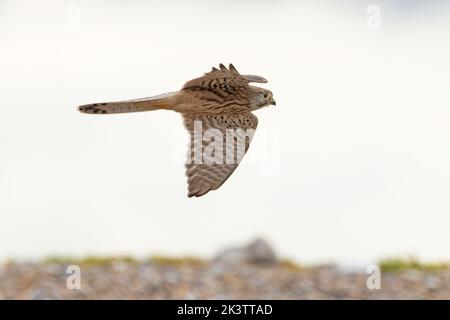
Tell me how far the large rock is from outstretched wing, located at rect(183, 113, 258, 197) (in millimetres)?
5685

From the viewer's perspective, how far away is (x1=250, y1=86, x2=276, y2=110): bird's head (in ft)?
27.5

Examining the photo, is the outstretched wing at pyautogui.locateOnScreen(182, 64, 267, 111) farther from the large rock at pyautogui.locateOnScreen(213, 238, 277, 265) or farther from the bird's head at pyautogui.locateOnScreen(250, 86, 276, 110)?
the large rock at pyautogui.locateOnScreen(213, 238, 277, 265)

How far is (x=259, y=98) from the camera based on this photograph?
27.6 ft

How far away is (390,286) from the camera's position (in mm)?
12992

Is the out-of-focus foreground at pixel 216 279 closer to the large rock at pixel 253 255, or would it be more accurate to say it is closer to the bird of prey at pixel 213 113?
the large rock at pixel 253 255

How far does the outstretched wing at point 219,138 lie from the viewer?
26.6 feet

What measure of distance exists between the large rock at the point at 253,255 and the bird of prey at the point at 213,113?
18.4 ft

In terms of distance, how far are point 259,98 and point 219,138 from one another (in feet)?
1.55

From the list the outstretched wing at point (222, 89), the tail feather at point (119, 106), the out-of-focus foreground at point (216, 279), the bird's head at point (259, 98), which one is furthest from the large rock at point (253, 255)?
the tail feather at point (119, 106)
